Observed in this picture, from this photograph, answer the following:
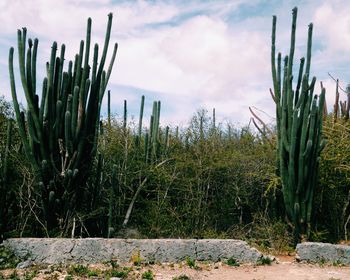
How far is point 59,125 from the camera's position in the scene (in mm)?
8750

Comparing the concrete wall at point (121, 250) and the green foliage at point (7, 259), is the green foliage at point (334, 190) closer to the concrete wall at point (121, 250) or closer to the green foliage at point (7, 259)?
the concrete wall at point (121, 250)

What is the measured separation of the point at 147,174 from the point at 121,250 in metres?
2.66

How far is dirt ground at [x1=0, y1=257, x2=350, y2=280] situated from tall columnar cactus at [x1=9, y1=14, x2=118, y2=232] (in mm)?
1532

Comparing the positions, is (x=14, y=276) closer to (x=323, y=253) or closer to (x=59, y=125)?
(x=59, y=125)

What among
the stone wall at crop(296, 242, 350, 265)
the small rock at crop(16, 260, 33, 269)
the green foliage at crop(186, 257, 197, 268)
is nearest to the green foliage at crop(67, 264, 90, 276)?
the small rock at crop(16, 260, 33, 269)

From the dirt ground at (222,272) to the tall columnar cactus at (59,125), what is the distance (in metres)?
1.53

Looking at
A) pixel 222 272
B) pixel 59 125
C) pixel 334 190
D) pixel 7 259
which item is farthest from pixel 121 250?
pixel 334 190

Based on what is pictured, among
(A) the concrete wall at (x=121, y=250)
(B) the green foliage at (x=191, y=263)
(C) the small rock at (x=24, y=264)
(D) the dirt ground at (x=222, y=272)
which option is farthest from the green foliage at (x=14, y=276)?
(B) the green foliage at (x=191, y=263)

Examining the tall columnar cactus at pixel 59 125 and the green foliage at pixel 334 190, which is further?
the green foliage at pixel 334 190

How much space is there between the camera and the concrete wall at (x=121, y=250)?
7859 millimetres

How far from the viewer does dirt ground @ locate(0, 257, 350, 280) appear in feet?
23.9

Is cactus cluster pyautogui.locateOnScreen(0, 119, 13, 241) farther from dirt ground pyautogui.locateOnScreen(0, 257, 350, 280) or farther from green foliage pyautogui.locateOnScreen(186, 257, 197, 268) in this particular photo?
green foliage pyautogui.locateOnScreen(186, 257, 197, 268)

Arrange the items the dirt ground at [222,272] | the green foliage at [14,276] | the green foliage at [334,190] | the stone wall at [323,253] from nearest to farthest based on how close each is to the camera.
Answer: the green foliage at [14,276] → the dirt ground at [222,272] → the stone wall at [323,253] → the green foliage at [334,190]

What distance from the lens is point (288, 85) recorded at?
30.3ft
